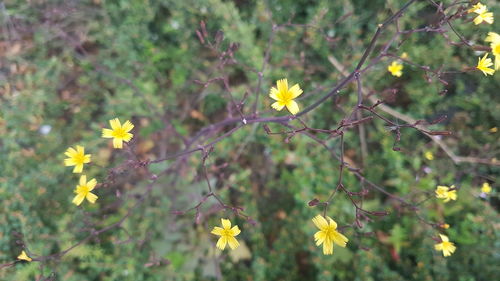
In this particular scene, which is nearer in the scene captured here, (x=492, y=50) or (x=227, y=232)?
(x=492, y=50)

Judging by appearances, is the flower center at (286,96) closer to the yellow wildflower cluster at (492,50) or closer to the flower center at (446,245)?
the yellow wildflower cluster at (492,50)

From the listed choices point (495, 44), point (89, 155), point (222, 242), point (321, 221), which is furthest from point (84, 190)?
point (495, 44)

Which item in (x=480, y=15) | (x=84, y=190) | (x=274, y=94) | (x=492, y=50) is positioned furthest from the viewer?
(x=84, y=190)

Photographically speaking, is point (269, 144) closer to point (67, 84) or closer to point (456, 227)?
point (456, 227)

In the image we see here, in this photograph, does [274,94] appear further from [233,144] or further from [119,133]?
[233,144]

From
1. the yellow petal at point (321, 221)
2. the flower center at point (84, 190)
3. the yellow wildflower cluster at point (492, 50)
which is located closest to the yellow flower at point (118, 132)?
the flower center at point (84, 190)

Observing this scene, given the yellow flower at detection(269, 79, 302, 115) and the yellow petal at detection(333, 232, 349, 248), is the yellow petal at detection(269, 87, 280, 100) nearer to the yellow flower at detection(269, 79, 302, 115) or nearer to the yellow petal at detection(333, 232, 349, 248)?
the yellow flower at detection(269, 79, 302, 115)
